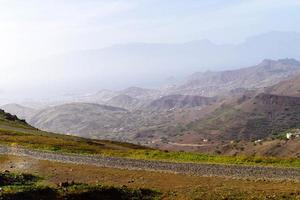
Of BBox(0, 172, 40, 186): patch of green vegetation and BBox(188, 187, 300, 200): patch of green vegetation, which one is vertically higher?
BBox(0, 172, 40, 186): patch of green vegetation

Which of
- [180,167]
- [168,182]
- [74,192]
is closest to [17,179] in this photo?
[74,192]

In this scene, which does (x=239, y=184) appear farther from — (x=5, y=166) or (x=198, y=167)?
(x=5, y=166)

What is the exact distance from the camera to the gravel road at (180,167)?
139ft

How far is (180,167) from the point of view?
46906 mm

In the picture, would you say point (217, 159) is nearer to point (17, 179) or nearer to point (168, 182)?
point (168, 182)

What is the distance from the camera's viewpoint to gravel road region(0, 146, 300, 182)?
4228 cm

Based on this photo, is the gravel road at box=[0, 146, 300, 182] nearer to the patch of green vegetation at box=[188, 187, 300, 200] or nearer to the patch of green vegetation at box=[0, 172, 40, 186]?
the patch of green vegetation at box=[188, 187, 300, 200]

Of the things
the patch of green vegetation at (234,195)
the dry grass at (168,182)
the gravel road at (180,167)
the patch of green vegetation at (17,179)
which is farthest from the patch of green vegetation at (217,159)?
the patch of green vegetation at (17,179)

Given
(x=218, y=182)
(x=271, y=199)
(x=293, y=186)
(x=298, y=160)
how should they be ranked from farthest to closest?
1. (x=298, y=160)
2. (x=218, y=182)
3. (x=293, y=186)
4. (x=271, y=199)

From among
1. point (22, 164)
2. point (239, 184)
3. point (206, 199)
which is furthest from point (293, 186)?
point (22, 164)

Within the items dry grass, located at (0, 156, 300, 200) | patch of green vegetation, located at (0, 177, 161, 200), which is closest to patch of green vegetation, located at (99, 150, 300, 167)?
dry grass, located at (0, 156, 300, 200)

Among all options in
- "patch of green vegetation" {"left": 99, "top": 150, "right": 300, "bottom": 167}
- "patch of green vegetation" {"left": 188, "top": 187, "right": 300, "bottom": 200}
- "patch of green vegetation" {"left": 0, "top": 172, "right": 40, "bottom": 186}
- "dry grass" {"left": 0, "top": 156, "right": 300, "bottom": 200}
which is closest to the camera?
"patch of green vegetation" {"left": 188, "top": 187, "right": 300, "bottom": 200}

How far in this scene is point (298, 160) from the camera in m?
50.4

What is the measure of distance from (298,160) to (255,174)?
32.6 ft
